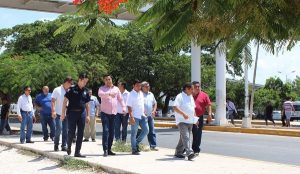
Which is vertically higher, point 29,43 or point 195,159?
point 29,43

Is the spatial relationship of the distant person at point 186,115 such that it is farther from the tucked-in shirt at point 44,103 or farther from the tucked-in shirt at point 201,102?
the tucked-in shirt at point 44,103

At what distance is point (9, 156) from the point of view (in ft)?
38.9

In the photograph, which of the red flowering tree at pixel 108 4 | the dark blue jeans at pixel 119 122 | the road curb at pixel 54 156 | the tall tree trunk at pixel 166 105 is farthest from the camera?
the tall tree trunk at pixel 166 105

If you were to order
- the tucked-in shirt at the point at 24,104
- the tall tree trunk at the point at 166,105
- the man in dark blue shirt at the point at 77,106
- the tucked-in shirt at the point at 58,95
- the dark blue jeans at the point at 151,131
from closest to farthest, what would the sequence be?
the man in dark blue shirt at the point at 77,106, the dark blue jeans at the point at 151,131, the tucked-in shirt at the point at 58,95, the tucked-in shirt at the point at 24,104, the tall tree trunk at the point at 166,105

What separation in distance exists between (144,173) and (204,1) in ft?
18.2

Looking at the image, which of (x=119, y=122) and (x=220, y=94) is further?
(x=220, y=94)

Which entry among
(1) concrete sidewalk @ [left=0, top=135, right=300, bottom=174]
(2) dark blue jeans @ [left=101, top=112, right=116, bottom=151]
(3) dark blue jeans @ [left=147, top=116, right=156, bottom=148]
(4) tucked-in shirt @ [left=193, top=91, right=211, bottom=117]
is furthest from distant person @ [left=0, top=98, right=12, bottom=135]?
(4) tucked-in shirt @ [left=193, top=91, right=211, bottom=117]

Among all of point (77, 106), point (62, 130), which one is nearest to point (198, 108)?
point (77, 106)

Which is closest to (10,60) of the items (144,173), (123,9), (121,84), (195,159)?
(121,84)

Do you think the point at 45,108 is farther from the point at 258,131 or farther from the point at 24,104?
the point at 258,131

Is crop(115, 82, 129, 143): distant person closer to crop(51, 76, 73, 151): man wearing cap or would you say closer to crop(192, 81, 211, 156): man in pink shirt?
crop(51, 76, 73, 151): man wearing cap

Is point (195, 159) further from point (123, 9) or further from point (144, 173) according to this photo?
point (123, 9)

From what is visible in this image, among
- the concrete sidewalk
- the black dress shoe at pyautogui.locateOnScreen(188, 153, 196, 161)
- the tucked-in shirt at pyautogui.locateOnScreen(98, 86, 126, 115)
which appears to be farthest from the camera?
the tucked-in shirt at pyautogui.locateOnScreen(98, 86, 126, 115)

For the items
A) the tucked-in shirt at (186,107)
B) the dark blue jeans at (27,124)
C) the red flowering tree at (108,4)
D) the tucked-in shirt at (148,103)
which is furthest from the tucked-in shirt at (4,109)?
the red flowering tree at (108,4)
